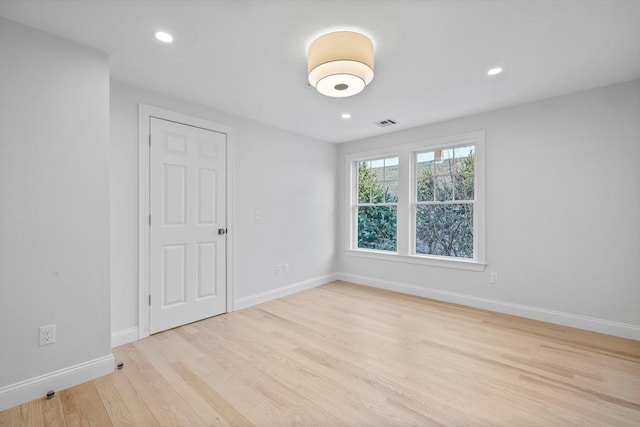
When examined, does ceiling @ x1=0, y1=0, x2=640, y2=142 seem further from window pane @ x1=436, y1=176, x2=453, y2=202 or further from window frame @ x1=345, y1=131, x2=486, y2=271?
window pane @ x1=436, y1=176, x2=453, y2=202

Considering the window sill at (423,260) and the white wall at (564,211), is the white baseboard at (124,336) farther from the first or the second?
the white wall at (564,211)

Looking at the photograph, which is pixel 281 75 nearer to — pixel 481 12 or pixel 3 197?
pixel 481 12

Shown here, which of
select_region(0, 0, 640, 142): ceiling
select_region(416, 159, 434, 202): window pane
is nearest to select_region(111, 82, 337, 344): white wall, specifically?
select_region(0, 0, 640, 142): ceiling

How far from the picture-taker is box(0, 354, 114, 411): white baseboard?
5.79 ft

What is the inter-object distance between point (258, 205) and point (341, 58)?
7.67ft

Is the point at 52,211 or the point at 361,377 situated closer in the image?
the point at 52,211

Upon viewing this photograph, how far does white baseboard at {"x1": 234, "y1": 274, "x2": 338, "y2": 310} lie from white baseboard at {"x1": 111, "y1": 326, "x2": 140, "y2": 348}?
1083 mm

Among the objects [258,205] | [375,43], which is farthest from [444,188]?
[258,205]

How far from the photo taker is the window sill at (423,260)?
3.65 meters

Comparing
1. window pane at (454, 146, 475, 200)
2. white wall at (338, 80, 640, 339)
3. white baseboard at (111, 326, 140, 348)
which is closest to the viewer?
white baseboard at (111, 326, 140, 348)

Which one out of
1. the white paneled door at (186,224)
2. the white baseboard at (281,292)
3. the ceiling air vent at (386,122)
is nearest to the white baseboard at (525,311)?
the white baseboard at (281,292)

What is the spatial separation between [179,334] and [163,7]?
9.01ft

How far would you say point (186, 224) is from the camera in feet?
10.1

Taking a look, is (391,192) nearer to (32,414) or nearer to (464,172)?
(464,172)
